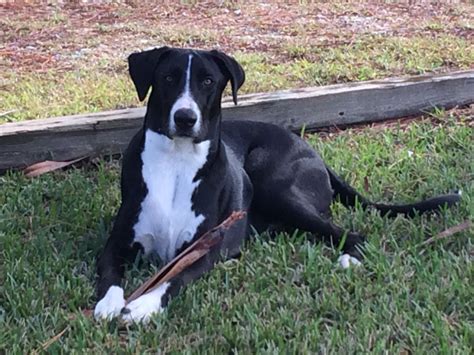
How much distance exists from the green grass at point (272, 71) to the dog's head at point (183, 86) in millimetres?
2468

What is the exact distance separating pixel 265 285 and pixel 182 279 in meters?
0.38

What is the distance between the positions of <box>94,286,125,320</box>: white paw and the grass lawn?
0.25ft

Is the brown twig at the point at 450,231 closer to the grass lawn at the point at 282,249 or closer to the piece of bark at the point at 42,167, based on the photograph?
the grass lawn at the point at 282,249

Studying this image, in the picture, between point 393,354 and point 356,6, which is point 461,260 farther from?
point 356,6

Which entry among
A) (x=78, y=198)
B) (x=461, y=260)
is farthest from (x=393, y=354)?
(x=78, y=198)

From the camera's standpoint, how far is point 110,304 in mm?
3861

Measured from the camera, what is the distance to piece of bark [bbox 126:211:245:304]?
4.04m

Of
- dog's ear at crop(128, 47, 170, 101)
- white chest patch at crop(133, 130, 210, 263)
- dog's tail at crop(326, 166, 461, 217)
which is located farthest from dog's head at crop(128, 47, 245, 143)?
dog's tail at crop(326, 166, 461, 217)

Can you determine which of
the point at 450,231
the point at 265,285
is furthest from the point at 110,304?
the point at 450,231

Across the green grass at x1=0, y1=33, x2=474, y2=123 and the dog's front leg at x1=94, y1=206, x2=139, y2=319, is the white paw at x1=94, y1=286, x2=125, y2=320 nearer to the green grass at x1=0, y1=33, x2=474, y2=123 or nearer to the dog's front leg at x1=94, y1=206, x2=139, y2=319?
the dog's front leg at x1=94, y1=206, x2=139, y2=319

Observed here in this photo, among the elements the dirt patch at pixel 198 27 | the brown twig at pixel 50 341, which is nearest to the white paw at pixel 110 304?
the brown twig at pixel 50 341

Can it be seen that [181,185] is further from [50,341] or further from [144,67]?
[50,341]

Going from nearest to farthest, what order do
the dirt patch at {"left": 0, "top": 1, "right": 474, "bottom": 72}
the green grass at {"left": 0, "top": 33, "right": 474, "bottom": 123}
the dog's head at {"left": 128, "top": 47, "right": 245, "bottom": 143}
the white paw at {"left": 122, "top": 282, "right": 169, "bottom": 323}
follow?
the white paw at {"left": 122, "top": 282, "right": 169, "bottom": 323}
the dog's head at {"left": 128, "top": 47, "right": 245, "bottom": 143}
the green grass at {"left": 0, "top": 33, "right": 474, "bottom": 123}
the dirt patch at {"left": 0, "top": 1, "right": 474, "bottom": 72}

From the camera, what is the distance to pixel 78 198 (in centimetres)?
517
